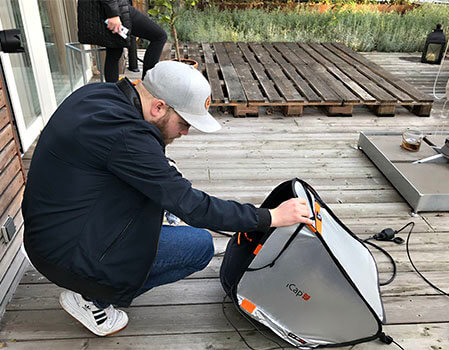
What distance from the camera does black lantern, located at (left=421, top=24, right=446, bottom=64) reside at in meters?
5.73

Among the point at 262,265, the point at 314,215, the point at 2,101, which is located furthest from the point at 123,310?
the point at 2,101

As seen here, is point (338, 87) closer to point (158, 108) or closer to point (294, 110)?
point (294, 110)

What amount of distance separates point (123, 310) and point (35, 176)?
752mm

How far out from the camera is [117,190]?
50.7 inches

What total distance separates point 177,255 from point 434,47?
5.80 meters

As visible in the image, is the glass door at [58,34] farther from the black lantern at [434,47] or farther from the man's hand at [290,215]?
the black lantern at [434,47]

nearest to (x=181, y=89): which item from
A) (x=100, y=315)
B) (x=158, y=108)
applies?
(x=158, y=108)

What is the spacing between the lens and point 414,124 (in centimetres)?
382

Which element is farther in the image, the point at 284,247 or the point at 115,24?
the point at 115,24

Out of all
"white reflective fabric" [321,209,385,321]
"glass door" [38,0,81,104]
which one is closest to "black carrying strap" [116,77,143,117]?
"white reflective fabric" [321,209,385,321]

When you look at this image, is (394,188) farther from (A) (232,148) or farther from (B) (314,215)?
(B) (314,215)

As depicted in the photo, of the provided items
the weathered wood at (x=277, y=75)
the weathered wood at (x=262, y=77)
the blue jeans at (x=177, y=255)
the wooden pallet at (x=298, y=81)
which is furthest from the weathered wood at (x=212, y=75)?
the blue jeans at (x=177, y=255)

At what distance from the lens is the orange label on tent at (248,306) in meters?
1.63

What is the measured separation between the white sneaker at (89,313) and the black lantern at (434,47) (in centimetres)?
584
